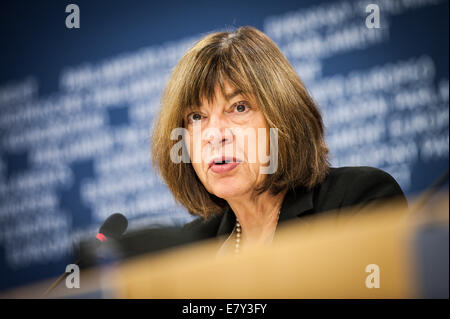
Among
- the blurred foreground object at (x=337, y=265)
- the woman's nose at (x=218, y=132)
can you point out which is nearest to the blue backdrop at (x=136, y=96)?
the blurred foreground object at (x=337, y=265)

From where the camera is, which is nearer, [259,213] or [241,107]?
[241,107]

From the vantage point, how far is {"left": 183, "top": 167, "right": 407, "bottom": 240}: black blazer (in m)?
1.43

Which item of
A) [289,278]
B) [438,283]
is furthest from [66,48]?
[438,283]

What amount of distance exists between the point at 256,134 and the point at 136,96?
46 cm

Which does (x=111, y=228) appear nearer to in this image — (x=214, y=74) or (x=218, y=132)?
(x=218, y=132)

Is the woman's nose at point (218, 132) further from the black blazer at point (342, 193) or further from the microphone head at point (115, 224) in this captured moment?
the microphone head at point (115, 224)

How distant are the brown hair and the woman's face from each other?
3 cm

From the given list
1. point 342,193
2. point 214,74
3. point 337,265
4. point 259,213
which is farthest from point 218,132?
point 337,265

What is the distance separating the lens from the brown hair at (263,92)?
1464mm

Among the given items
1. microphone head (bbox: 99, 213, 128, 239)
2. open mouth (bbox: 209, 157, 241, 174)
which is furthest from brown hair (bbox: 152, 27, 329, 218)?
microphone head (bbox: 99, 213, 128, 239)

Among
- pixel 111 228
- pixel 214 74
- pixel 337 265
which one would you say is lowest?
pixel 337 265

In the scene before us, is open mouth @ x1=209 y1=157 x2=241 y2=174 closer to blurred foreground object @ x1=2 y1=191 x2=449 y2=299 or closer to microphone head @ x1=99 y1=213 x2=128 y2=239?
blurred foreground object @ x1=2 y1=191 x2=449 y2=299

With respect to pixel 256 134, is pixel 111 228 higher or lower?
lower

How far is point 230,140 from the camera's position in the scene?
148cm
